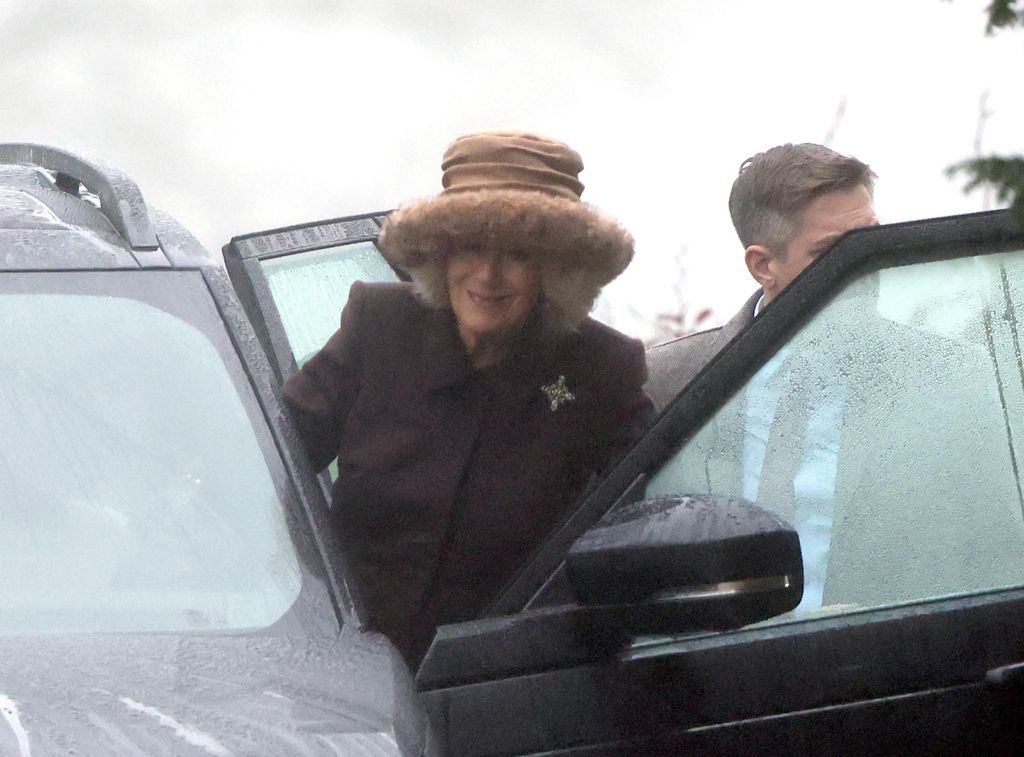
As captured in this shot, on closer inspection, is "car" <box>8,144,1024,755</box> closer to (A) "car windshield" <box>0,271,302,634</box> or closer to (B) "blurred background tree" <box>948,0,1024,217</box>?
(A) "car windshield" <box>0,271,302,634</box>

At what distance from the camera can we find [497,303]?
133 inches

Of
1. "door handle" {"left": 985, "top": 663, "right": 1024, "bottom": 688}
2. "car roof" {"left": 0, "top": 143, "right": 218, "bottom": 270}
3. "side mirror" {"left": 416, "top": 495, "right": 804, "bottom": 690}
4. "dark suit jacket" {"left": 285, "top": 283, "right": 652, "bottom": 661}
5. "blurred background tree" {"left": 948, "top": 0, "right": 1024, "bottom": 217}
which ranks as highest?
"car roof" {"left": 0, "top": 143, "right": 218, "bottom": 270}

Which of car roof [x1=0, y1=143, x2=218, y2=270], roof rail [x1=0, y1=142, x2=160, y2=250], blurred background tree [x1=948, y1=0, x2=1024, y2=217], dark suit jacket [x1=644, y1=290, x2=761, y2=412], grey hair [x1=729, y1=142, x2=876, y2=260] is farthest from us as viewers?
grey hair [x1=729, y1=142, x2=876, y2=260]

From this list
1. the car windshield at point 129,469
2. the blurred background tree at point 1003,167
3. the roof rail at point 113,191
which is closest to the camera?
the blurred background tree at point 1003,167

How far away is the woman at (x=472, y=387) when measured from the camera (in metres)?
3.12

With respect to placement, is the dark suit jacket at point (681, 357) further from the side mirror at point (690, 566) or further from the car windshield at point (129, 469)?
the side mirror at point (690, 566)

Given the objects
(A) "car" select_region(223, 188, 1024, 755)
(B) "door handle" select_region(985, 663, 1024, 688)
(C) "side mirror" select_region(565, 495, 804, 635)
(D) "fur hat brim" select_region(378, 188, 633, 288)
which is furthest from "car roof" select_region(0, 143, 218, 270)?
(B) "door handle" select_region(985, 663, 1024, 688)

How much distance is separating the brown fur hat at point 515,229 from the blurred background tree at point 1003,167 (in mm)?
1237

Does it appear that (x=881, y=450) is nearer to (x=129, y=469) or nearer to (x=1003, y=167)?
(x=1003, y=167)

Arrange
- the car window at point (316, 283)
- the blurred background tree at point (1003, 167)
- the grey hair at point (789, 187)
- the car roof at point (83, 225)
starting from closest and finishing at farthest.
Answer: the blurred background tree at point (1003, 167), the car roof at point (83, 225), the car window at point (316, 283), the grey hair at point (789, 187)

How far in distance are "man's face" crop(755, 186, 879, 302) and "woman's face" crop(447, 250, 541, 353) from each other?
2.12ft

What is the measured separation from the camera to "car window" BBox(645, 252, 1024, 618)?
2.57m

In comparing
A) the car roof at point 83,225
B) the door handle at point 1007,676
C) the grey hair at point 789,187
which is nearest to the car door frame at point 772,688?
the door handle at point 1007,676

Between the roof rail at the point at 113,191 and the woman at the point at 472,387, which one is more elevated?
the roof rail at the point at 113,191
